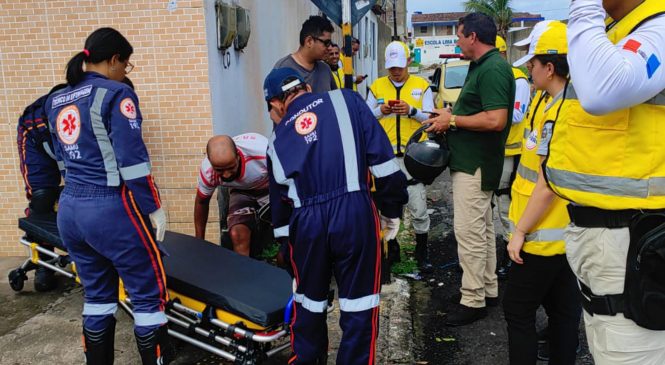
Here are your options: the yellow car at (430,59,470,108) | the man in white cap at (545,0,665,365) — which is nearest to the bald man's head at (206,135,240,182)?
Answer: the man in white cap at (545,0,665,365)

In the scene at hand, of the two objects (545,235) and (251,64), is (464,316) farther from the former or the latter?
(251,64)

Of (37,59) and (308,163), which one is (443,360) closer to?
(308,163)

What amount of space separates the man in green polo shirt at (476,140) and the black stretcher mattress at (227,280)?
151 cm

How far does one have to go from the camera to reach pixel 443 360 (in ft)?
12.3

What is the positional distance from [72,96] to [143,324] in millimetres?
1361

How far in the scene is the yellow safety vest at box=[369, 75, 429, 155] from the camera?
5480 mm

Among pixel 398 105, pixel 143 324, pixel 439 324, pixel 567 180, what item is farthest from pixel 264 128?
pixel 567 180

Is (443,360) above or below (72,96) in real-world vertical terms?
below

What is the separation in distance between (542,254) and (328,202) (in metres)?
1.13

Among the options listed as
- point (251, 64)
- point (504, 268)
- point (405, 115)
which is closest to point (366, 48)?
point (251, 64)

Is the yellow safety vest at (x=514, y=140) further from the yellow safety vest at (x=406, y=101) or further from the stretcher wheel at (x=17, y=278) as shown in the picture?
the stretcher wheel at (x=17, y=278)

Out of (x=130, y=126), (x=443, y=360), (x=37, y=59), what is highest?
(x=37, y=59)

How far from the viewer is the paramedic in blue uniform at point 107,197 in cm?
301

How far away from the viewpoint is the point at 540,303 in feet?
9.74
